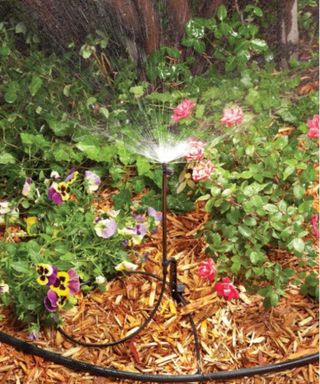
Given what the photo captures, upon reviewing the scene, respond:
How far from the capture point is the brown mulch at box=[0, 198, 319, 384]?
7.29ft

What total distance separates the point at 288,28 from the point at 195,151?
101cm

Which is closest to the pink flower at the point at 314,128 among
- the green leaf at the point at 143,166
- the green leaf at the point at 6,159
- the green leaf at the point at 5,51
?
the green leaf at the point at 143,166

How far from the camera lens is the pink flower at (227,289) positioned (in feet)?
7.43

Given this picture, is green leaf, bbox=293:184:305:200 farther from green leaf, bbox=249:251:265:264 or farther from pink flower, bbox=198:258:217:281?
pink flower, bbox=198:258:217:281

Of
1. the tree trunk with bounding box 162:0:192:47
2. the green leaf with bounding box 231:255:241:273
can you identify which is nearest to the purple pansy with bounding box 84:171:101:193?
the green leaf with bounding box 231:255:241:273

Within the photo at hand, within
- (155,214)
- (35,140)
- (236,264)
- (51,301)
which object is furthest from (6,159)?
(236,264)

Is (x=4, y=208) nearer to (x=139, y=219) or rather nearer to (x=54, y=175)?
(x=54, y=175)

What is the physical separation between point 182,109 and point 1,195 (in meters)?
0.81

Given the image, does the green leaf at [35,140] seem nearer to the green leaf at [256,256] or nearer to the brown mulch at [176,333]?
the brown mulch at [176,333]

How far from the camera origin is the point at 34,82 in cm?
286

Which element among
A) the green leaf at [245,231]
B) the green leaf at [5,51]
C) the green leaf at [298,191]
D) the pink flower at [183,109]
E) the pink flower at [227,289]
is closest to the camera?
the pink flower at [227,289]

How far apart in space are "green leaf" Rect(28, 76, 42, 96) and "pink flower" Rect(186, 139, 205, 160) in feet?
2.50

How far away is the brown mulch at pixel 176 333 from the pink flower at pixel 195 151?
39cm

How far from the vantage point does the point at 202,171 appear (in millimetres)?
2400
